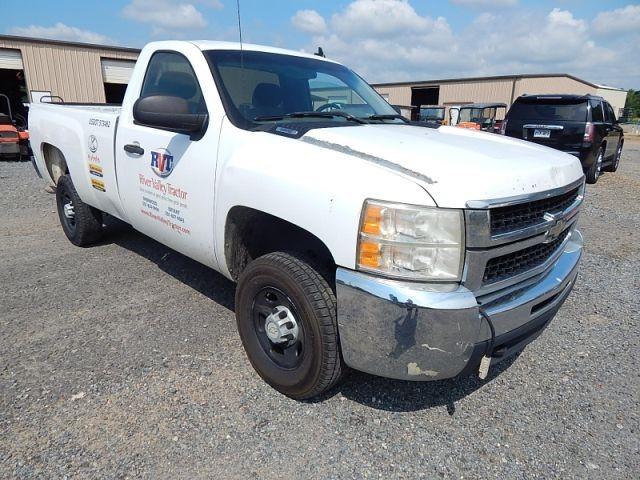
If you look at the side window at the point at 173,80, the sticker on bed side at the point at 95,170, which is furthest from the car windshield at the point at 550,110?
the sticker on bed side at the point at 95,170

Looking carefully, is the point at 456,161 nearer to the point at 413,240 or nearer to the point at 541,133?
the point at 413,240

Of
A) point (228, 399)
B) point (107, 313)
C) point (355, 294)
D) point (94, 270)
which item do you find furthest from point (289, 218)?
point (94, 270)

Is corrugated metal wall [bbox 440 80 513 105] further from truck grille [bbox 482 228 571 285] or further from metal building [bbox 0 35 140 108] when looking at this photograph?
truck grille [bbox 482 228 571 285]

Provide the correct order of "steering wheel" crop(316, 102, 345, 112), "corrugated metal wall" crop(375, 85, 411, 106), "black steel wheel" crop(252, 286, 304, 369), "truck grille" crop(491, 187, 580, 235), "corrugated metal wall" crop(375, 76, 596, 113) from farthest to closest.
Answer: "corrugated metal wall" crop(375, 85, 411, 106)
"corrugated metal wall" crop(375, 76, 596, 113)
"steering wheel" crop(316, 102, 345, 112)
"black steel wheel" crop(252, 286, 304, 369)
"truck grille" crop(491, 187, 580, 235)

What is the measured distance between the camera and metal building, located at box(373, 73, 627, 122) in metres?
35.0

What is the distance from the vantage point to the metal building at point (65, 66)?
1836cm

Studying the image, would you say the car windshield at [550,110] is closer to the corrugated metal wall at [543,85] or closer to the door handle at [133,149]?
the door handle at [133,149]

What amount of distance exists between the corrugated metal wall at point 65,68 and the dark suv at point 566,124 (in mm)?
18159

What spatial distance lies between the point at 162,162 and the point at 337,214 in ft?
5.40

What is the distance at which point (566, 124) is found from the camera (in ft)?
31.4

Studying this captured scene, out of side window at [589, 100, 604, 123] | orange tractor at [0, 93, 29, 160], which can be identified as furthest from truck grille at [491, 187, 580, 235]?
orange tractor at [0, 93, 29, 160]

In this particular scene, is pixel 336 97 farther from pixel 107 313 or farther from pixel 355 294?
pixel 107 313

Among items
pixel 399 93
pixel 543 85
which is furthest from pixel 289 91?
pixel 399 93

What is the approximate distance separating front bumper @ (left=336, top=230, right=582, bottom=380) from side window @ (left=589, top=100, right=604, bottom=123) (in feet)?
30.6
